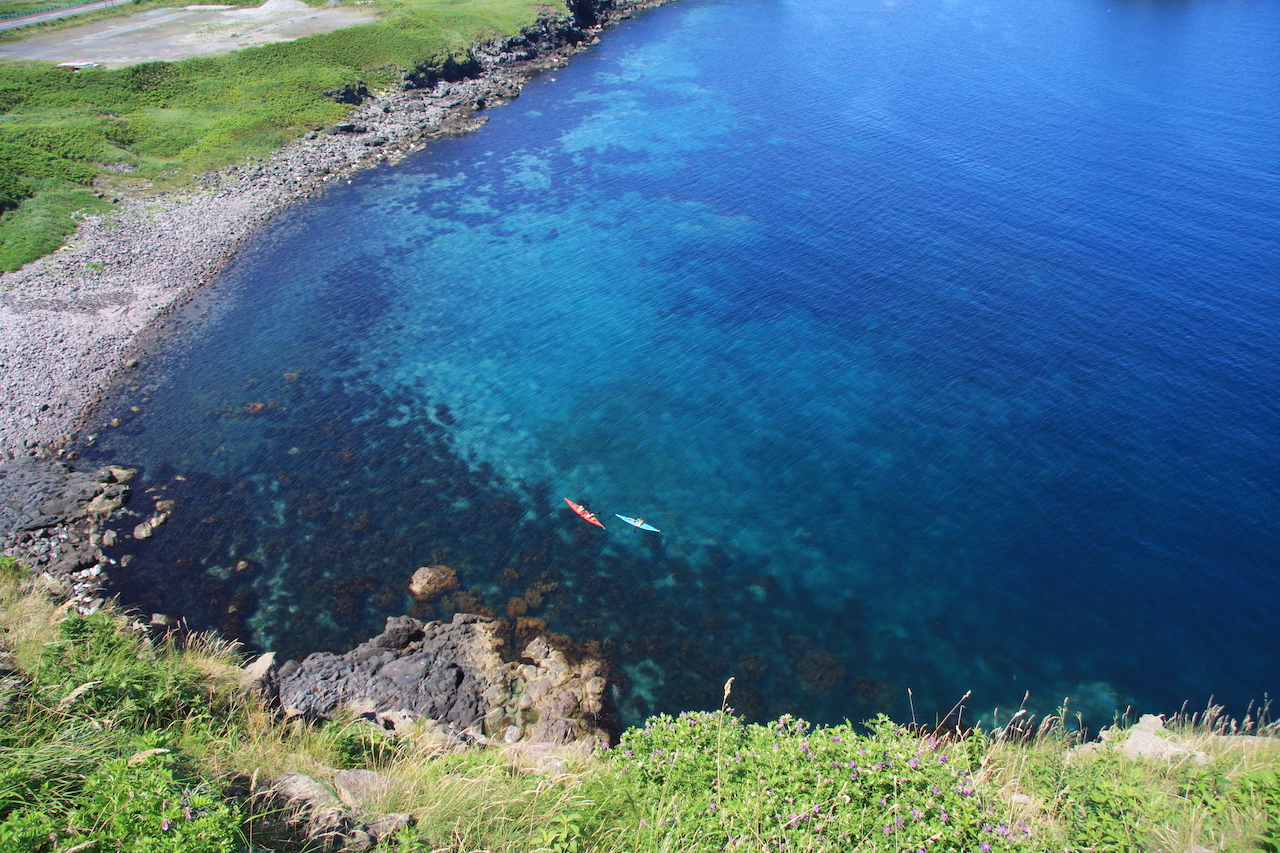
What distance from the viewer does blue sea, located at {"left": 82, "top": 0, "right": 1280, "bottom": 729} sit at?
105 feet

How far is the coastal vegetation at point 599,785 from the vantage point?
1208 cm

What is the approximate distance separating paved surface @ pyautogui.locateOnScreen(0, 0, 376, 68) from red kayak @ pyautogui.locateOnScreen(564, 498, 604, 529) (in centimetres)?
8883

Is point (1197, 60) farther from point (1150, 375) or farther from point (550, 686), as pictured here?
point (550, 686)

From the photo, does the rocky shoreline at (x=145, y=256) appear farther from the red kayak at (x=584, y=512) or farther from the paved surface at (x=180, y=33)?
the red kayak at (x=584, y=512)

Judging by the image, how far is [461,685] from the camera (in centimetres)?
2872

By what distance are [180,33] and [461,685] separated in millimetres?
113747

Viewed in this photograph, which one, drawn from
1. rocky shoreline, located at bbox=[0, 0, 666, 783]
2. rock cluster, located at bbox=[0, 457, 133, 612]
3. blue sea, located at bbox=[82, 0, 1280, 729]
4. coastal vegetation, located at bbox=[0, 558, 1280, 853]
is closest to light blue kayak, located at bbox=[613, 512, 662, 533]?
blue sea, located at bbox=[82, 0, 1280, 729]

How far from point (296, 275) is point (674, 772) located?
57.0m

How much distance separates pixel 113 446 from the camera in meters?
41.6

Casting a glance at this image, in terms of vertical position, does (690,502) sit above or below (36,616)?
below

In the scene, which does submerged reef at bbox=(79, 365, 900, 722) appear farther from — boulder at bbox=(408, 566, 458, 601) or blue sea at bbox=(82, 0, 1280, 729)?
blue sea at bbox=(82, 0, 1280, 729)

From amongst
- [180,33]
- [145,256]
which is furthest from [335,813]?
[180,33]

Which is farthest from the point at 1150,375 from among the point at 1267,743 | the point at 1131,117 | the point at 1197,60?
the point at 1197,60

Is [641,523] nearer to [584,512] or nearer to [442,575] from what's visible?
[584,512]
